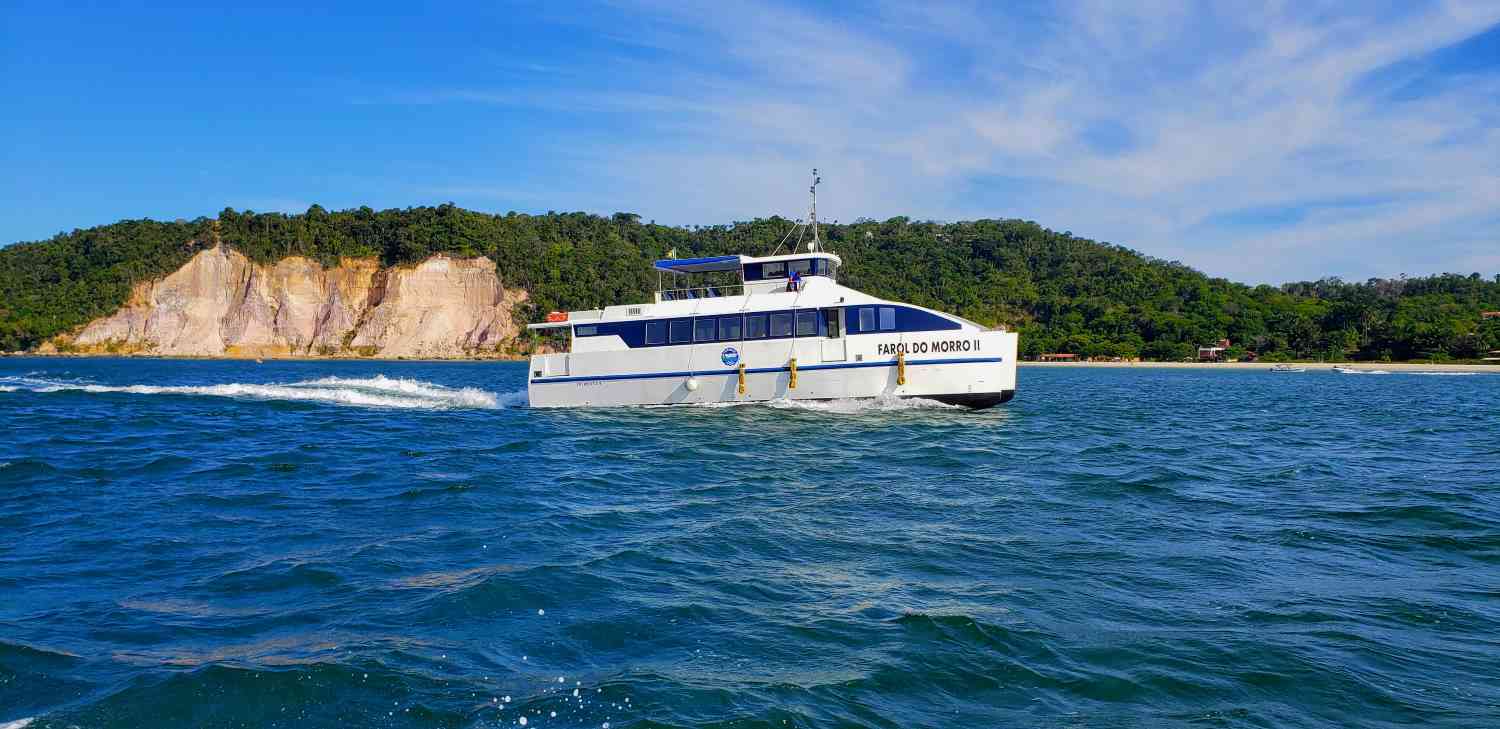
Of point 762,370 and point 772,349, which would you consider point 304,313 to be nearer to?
point 762,370

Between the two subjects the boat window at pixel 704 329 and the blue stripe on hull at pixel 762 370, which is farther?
the boat window at pixel 704 329

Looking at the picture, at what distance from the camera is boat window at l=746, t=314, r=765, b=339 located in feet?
72.8

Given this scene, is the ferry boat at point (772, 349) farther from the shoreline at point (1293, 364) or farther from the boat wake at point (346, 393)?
the shoreline at point (1293, 364)

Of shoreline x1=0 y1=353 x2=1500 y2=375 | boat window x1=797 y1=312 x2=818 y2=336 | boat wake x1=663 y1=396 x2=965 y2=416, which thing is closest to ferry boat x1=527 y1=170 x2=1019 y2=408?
boat window x1=797 y1=312 x2=818 y2=336

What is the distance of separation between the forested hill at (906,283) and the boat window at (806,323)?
67.9m

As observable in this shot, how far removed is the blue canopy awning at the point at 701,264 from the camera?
23703 mm

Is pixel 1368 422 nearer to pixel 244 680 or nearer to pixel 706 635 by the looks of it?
pixel 706 635

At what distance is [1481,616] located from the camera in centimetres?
621

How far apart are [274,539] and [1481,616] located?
1004 cm

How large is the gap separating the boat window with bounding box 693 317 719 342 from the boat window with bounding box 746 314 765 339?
865mm

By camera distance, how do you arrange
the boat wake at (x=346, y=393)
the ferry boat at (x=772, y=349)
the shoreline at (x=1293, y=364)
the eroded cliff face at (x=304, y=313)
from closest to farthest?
1. the ferry boat at (x=772, y=349)
2. the boat wake at (x=346, y=393)
3. the shoreline at (x=1293, y=364)
4. the eroded cliff face at (x=304, y=313)

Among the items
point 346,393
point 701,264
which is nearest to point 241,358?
point 346,393

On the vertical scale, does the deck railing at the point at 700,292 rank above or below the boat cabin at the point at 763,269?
below

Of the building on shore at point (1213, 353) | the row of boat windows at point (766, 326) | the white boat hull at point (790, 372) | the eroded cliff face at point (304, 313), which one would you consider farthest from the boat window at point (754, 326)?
the building on shore at point (1213, 353)
